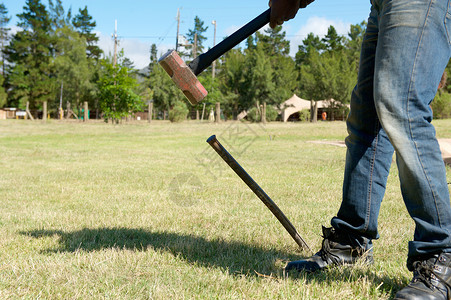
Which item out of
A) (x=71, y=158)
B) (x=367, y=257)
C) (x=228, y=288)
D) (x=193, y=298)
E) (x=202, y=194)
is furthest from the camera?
(x=71, y=158)

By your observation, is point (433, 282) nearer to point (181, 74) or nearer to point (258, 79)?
point (181, 74)

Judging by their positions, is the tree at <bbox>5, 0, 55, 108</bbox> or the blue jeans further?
the tree at <bbox>5, 0, 55, 108</bbox>

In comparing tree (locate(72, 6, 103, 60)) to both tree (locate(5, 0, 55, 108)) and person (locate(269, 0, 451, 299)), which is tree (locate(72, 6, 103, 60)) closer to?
tree (locate(5, 0, 55, 108))

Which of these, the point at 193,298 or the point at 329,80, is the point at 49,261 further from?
the point at 329,80

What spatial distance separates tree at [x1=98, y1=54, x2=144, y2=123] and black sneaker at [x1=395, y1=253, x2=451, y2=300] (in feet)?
90.1

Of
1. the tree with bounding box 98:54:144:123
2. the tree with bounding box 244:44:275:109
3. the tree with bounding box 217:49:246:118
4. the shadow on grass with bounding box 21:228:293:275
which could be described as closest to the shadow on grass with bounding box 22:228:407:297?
the shadow on grass with bounding box 21:228:293:275

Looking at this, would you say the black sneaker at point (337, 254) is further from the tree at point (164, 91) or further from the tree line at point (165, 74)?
the tree at point (164, 91)

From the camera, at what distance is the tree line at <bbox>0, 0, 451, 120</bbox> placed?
38.3 m

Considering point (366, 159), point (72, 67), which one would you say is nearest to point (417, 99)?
point (366, 159)

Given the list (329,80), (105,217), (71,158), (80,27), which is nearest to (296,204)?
(105,217)

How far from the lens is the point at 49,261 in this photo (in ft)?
6.93

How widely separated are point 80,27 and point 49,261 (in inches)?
2417

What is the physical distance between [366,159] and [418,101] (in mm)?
472

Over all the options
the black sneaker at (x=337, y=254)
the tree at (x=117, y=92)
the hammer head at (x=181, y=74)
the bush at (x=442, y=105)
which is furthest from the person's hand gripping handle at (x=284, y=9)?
the bush at (x=442, y=105)
